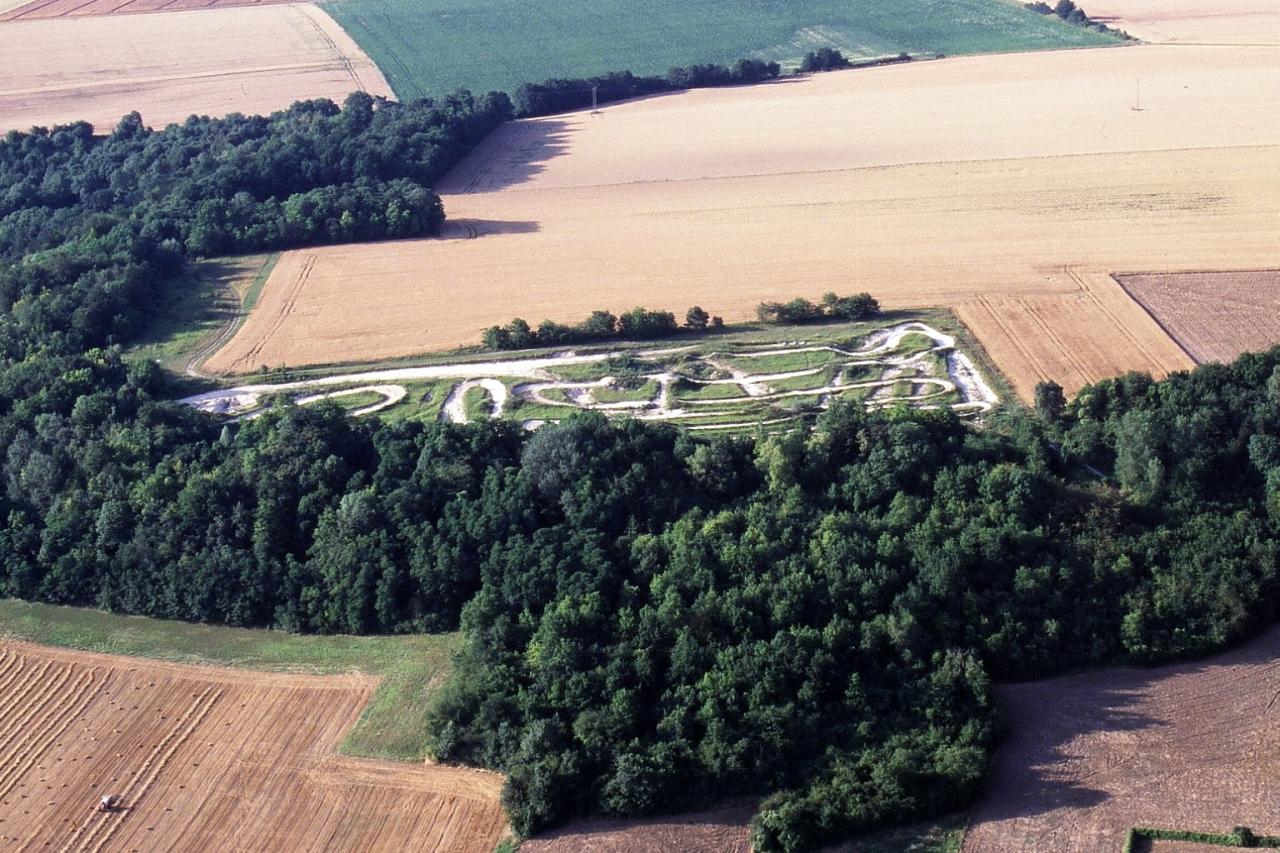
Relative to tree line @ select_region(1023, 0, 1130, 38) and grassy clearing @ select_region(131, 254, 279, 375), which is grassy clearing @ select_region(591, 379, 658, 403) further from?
tree line @ select_region(1023, 0, 1130, 38)

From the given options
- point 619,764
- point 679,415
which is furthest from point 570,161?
point 619,764

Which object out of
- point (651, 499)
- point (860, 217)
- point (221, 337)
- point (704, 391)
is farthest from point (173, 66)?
point (651, 499)

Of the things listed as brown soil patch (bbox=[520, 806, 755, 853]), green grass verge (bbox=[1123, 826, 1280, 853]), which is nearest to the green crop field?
brown soil patch (bbox=[520, 806, 755, 853])

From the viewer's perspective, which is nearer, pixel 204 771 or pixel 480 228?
pixel 204 771

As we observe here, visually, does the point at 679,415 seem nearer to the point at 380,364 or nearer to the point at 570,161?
the point at 380,364

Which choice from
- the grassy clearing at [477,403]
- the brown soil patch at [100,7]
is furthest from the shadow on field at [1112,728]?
the brown soil patch at [100,7]

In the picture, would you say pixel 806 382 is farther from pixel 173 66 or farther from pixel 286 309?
pixel 173 66
